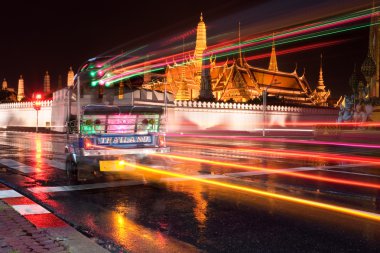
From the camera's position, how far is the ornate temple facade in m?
67.0

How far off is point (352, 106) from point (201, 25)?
48.9m

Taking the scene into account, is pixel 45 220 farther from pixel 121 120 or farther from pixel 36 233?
A: pixel 121 120

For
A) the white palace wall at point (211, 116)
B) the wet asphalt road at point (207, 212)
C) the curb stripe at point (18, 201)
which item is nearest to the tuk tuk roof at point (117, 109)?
the wet asphalt road at point (207, 212)

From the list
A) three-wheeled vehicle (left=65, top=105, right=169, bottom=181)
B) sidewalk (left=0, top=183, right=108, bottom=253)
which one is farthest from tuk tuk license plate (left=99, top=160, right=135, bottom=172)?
sidewalk (left=0, top=183, right=108, bottom=253)

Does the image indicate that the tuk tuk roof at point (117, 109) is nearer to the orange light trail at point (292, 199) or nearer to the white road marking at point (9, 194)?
the orange light trail at point (292, 199)

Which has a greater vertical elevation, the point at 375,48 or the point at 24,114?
the point at 375,48

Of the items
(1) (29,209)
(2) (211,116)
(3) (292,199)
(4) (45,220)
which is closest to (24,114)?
(2) (211,116)

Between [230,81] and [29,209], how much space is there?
63.0 meters

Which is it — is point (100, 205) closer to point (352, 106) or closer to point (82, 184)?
point (82, 184)

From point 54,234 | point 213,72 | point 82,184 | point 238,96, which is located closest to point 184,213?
point 54,234

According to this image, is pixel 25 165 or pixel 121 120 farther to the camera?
pixel 25 165

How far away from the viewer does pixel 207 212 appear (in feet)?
21.8

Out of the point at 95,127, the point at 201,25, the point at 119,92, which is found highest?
the point at 201,25

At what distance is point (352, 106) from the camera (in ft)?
105
